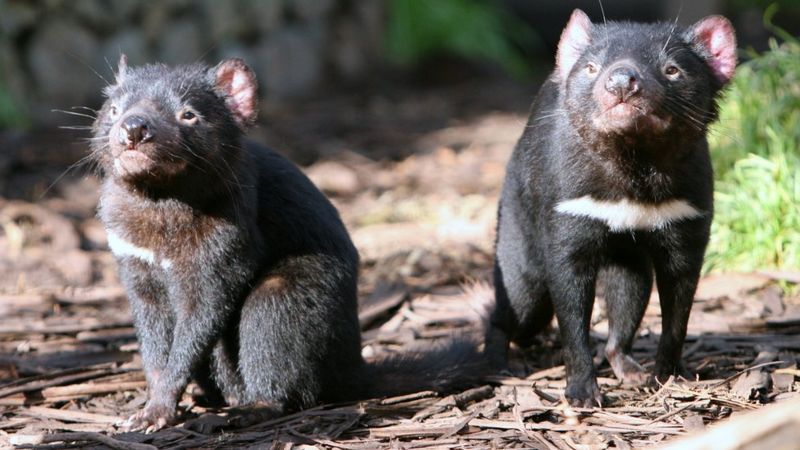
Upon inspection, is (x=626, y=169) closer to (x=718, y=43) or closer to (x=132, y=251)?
(x=718, y=43)

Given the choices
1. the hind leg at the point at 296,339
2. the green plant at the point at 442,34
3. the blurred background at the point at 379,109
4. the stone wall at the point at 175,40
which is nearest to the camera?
the hind leg at the point at 296,339

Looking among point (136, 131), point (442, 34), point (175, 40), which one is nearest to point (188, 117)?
point (136, 131)

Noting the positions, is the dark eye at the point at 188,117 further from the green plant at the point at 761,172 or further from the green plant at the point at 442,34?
the green plant at the point at 442,34

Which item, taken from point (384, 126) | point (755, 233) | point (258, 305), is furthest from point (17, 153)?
point (755, 233)

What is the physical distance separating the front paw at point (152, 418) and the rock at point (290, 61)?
6066mm

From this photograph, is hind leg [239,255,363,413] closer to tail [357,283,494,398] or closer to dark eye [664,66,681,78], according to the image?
tail [357,283,494,398]

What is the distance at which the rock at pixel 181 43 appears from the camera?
8.67 meters

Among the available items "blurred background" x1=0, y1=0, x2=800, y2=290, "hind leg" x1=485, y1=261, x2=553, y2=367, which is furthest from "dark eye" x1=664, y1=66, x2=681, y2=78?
"hind leg" x1=485, y1=261, x2=553, y2=367

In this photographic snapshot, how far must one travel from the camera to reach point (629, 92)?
3.26 metres

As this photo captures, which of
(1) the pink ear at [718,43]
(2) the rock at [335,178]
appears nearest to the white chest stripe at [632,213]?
(1) the pink ear at [718,43]

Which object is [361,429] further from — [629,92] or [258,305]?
[629,92]

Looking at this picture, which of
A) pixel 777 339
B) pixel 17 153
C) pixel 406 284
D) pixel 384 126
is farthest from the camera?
pixel 384 126

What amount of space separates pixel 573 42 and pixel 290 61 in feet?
20.6

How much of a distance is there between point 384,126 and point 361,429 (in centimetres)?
542
